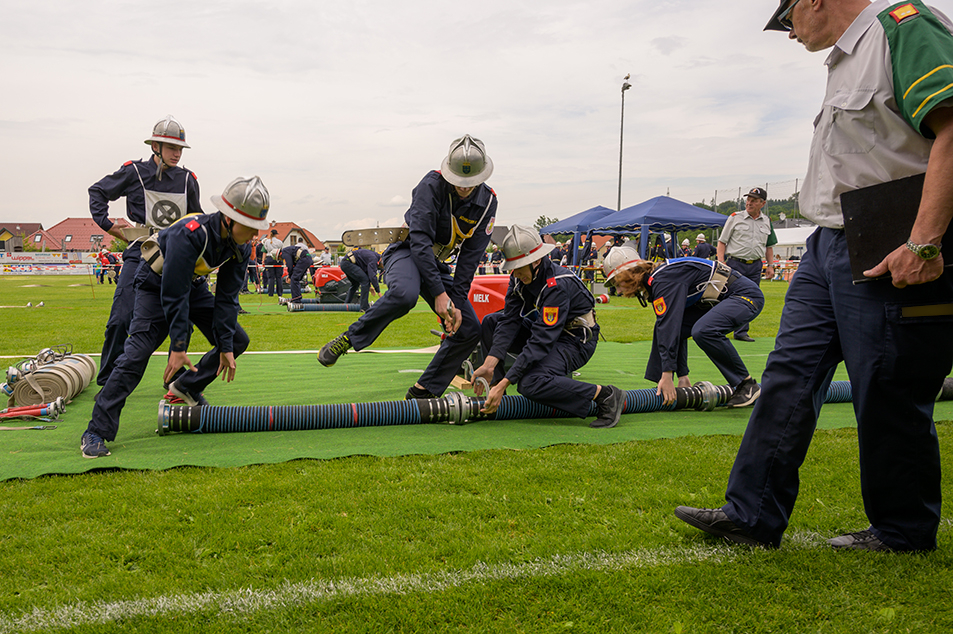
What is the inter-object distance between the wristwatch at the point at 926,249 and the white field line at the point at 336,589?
4.27 ft

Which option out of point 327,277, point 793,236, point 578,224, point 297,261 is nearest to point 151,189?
point 327,277

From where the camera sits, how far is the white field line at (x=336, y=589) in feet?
6.47

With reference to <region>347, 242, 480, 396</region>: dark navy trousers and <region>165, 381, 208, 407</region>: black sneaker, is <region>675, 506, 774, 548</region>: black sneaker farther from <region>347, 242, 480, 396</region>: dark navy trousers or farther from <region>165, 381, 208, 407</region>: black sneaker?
<region>165, 381, 208, 407</region>: black sneaker

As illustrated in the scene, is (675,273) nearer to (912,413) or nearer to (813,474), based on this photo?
(813,474)

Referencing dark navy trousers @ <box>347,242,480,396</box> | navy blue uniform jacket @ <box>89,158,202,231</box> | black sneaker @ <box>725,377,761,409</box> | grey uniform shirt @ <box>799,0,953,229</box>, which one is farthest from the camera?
navy blue uniform jacket @ <box>89,158,202,231</box>

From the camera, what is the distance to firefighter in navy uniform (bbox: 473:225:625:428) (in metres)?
4.46

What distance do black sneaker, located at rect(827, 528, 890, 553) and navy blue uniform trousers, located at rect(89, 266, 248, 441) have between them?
3937 mm

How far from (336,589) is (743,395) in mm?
4079

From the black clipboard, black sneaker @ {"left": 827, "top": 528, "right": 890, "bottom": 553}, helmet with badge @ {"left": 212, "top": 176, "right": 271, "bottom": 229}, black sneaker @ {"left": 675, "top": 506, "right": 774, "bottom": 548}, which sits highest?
helmet with badge @ {"left": 212, "top": 176, "right": 271, "bottom": 229}

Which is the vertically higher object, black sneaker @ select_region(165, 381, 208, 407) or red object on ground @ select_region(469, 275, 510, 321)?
red object on ground @ select_region(469, 275, 510, 321)

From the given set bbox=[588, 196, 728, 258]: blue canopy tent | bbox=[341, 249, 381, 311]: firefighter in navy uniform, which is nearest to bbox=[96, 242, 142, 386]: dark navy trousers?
bbox=[341, 249, 381, 311]: firefighter in navy uniform

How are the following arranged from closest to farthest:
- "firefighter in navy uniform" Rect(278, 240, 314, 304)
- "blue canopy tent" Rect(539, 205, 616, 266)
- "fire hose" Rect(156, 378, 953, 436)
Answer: "fire hose" Rect(156, 378, 953, 436) < "firefighter in navy uniform" Rect(278, 240, 314, 304) < "blue canopy tent" Rect(539, 205, 616, 266)

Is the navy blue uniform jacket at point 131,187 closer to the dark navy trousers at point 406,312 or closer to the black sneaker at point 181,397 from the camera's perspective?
the black sneaker at point 181,397

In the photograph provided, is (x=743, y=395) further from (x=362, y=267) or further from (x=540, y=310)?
(x=362, y=267)
